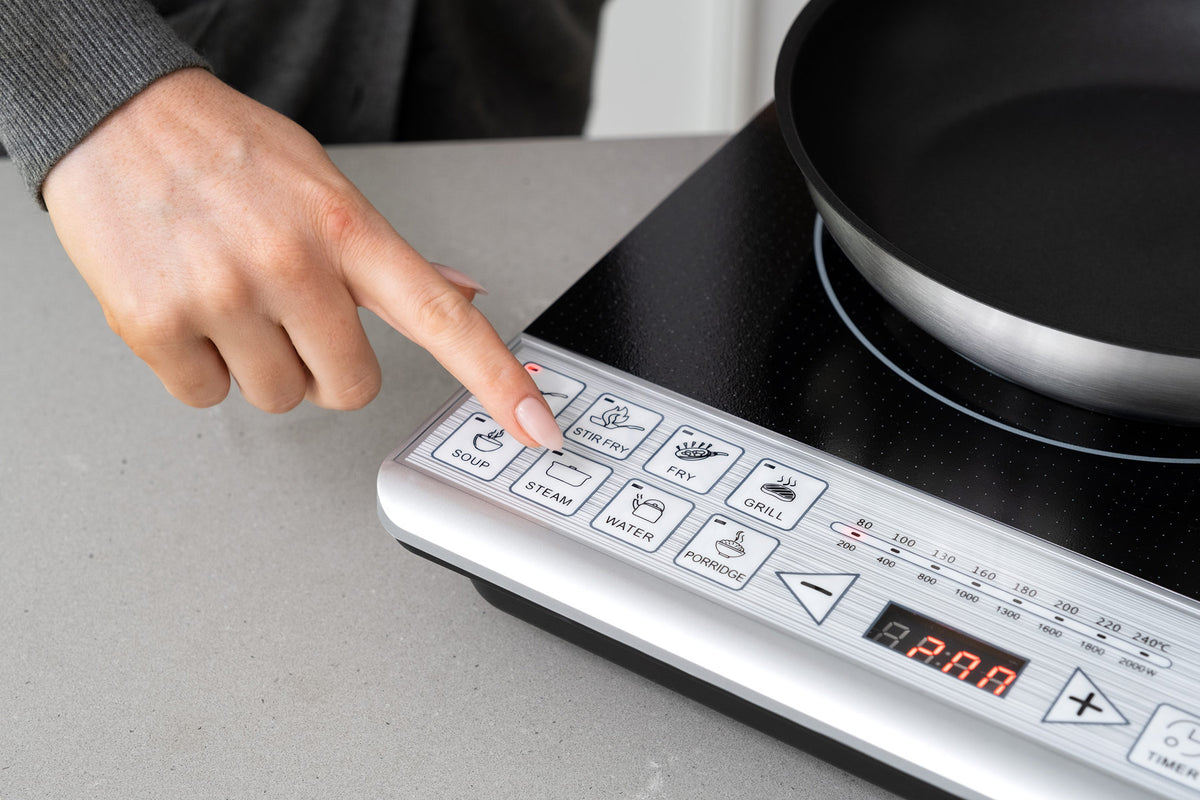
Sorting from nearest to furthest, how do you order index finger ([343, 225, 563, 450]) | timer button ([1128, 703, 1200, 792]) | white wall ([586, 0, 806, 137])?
timer button ([1128, 703, 1200, 792]) < index finger ([343, 225, 563, 450]) < white wall ([586, 0, 806, 137])

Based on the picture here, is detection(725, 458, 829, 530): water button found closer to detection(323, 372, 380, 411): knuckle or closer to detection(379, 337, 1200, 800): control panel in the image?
detection(379, 337, 1200, 800): control panel

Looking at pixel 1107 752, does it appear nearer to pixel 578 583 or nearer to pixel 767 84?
pixel 578 583

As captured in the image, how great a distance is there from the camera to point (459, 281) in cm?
54

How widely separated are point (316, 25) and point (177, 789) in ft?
2.12

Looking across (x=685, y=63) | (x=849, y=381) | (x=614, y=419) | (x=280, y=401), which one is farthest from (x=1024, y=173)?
(x=685, y=63)

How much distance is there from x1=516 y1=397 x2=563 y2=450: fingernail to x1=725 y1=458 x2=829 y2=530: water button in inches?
3.0

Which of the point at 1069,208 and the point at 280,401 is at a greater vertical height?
the point at 1069,208

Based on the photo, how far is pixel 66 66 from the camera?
1.67ft

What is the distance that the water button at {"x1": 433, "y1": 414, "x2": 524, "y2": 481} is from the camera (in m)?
0.45

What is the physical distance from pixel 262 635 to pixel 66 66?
0.29m

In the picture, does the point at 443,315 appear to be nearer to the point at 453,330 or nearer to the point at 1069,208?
the point at 453,330

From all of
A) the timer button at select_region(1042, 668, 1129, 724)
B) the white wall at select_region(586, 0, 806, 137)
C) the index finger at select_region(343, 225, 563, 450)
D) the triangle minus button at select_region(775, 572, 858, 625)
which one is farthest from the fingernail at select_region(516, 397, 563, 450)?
the white wall at select_region(586, 0, 806, 137)

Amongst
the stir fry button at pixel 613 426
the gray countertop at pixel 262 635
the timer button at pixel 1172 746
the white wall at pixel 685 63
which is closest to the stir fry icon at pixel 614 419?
the stir fry button at pixel 613 426

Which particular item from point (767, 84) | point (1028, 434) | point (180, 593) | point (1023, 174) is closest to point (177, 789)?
point (180, 593)
